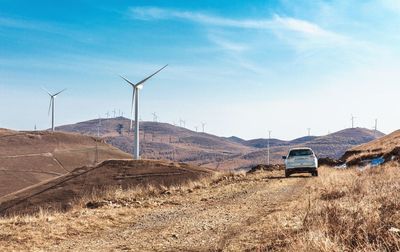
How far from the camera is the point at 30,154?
118875mm

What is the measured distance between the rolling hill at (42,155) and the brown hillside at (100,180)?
38020 mm

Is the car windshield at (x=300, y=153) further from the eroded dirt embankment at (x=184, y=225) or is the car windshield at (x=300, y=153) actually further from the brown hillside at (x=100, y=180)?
the brown hillside at (x=100, y=180)

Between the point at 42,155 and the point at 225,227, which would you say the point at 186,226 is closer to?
the point at 225,227

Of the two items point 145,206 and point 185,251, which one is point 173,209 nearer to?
point 145,206

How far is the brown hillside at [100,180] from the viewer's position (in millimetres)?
51156

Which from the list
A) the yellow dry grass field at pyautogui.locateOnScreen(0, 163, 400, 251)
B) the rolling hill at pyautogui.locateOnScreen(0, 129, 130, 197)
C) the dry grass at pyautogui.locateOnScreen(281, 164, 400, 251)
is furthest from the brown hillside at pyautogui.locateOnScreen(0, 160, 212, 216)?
the dry grass at pyautogui.locateOnScreen(281, 164, 400, 251)

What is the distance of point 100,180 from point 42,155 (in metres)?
69.8

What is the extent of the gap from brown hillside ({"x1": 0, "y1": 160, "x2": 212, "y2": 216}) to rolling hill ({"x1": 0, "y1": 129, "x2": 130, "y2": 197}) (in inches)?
1497

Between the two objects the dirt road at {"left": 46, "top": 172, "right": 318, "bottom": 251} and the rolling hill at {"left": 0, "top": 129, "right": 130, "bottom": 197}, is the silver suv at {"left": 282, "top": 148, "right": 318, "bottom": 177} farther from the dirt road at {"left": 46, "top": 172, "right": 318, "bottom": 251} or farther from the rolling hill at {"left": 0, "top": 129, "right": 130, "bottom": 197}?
the rolling hill at {"left": 0, "top": 129, "right": 130, "bottom": 197}

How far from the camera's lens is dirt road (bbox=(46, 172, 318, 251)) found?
9391 millimetres

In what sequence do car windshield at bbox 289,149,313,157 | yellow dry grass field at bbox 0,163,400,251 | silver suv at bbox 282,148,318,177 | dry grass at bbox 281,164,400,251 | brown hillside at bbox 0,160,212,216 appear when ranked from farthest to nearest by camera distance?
brown hillside at bbox 0,160,212,216
car windshield at bbox 289,149,313,157
silver suv at bbox 282,148,318,177
yellow dry grass field at bbox 0,163,400,251
dry grass at bbox 281,164,400,251

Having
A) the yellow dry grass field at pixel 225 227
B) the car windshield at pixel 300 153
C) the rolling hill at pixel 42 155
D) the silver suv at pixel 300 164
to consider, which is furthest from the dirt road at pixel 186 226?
the rolling hill at pixel 42 155

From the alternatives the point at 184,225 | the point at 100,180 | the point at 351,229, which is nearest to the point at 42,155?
the point at 100,180

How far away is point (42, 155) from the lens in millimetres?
118938
